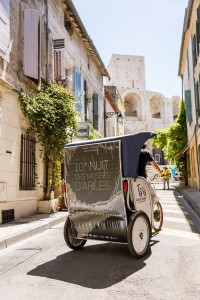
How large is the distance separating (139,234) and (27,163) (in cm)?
589

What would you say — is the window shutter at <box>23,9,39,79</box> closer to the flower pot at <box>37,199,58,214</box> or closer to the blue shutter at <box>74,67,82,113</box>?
the flower pot at <box>37,199,58,214</box>

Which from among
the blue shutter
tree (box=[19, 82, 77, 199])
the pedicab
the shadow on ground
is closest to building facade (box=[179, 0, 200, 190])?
the blue shutter

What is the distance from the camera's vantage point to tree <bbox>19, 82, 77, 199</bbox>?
9.18 metres

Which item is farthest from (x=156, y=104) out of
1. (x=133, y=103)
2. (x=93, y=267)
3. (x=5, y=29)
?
(x=93, y=267)

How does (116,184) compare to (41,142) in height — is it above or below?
below

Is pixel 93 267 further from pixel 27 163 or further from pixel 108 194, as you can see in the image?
pixel 27 163

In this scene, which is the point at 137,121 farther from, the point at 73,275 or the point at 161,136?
the point at 73,275

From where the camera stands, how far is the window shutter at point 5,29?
313 inches

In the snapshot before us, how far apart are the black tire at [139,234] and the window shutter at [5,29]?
592 centimetres

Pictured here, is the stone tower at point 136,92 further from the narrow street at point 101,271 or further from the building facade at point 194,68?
the narrow street at point 101,271

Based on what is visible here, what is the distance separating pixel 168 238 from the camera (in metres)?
5.63

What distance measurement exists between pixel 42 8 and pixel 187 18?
874 cm

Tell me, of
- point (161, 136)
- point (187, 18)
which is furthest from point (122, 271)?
point (161, 136)

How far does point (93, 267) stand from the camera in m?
3.98
